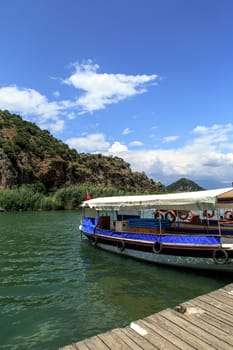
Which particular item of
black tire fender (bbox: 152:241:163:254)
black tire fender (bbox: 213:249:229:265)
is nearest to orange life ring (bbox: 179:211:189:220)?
black tire fender (bbox: 152:241:163:254)

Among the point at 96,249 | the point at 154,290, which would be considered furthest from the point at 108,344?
the point at 96,249

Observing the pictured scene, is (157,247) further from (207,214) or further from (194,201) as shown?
(207,214)

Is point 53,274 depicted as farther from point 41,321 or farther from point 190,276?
point 190,276

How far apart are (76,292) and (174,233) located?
25.6 feet

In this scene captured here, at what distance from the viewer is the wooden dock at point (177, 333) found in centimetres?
597

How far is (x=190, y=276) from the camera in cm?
1362

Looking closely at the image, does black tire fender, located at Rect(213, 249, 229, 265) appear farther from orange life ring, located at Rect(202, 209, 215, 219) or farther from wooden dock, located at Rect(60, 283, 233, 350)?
wooden dock, located at Rect(60, 283, 233, 350)

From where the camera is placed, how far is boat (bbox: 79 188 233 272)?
13713 millimetres

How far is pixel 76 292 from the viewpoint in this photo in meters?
11.8

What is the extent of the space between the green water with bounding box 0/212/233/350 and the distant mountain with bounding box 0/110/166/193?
2076 inches

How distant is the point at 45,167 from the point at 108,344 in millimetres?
71482

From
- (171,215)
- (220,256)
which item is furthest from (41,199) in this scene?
(220,256)

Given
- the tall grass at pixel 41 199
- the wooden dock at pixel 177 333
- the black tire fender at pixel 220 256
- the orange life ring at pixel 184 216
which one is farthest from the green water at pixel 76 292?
the tall grass at pixel 41 199

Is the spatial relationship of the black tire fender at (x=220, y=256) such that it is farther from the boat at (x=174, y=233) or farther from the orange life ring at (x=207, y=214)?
the orange life ring at (x=207, y=214)
